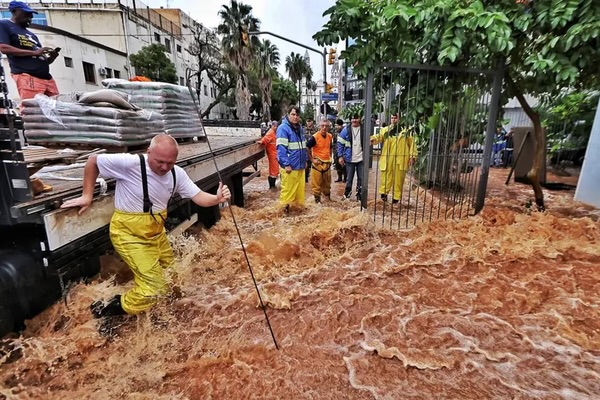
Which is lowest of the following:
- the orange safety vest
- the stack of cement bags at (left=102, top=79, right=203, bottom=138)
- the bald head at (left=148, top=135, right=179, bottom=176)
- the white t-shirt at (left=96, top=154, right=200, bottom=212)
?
the orange safety vest

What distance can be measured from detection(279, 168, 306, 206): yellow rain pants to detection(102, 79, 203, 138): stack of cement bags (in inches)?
75.2

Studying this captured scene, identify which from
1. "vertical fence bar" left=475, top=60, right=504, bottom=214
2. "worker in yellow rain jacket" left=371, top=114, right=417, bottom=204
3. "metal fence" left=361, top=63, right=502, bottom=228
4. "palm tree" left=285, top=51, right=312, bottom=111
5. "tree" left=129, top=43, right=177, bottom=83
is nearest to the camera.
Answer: "metal fence" left=361, top=63, right=502, bottom=228

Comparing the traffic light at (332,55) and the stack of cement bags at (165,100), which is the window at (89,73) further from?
the stack of cement bags at (165,100)

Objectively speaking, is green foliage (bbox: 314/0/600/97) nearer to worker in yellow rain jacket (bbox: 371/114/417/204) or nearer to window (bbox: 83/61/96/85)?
worker in yellow rain jacket (bbox: 371/114/417/204)

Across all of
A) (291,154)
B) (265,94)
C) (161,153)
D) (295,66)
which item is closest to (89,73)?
(265,94)

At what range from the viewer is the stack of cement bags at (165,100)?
5094mm

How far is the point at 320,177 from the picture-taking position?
7398mm

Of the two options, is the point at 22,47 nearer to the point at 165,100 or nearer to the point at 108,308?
the point at 165,100

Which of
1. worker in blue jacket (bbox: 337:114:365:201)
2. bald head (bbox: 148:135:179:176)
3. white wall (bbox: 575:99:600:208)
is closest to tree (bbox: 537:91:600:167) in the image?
white wall (bbox: 575:99:600:208)

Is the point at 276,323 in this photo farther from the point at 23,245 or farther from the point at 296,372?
the point at 23,245

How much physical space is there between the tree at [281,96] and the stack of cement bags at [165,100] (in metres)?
37.7

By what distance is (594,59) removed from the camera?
455 cm

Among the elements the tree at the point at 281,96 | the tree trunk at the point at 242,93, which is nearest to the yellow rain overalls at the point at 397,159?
the tree trunk at the point at 242,93

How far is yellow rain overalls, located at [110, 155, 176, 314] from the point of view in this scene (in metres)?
2.82
